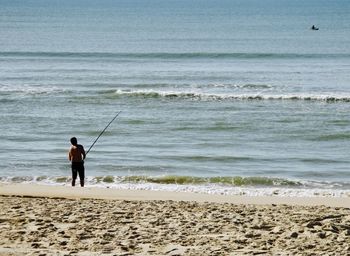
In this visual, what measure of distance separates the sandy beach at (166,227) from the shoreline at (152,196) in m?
0.35

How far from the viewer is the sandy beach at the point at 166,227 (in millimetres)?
9664

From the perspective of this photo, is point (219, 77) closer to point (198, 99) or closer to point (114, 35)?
point (198, 99)

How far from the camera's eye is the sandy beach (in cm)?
966

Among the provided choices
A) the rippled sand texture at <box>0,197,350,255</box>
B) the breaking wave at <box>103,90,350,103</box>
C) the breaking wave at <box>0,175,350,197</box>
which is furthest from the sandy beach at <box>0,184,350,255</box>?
the breaking wave at <box>103,90,350,103</box>

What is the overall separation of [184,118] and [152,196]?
477 inches

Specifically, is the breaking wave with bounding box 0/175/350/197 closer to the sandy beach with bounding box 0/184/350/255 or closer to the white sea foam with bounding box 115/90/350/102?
the sandy beach with bounding box 0/184/350/255

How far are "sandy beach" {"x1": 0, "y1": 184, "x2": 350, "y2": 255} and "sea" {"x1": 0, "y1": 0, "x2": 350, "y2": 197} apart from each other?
3728 millimetres

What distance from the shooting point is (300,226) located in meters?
10.8

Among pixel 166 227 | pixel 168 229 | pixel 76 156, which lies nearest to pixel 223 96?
pixel 76 156

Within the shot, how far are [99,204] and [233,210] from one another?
230cm

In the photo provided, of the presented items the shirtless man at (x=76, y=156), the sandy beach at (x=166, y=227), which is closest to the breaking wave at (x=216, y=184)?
the shirtless man at (x=76, y=156)

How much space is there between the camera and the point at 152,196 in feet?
48.5

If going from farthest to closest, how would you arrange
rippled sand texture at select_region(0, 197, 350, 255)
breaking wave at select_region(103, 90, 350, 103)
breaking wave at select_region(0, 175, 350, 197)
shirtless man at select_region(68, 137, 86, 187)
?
1. breaking wave at select_region(103, 90, 350, 103)
2. breaking wave at select_region(0, 175, 350, 197)
3. shirtless man at select_region(68, 137, 86, 187)
4. rippled sand texture at select_region(0, 197, 350, 255)

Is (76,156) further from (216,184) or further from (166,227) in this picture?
(166,227)
